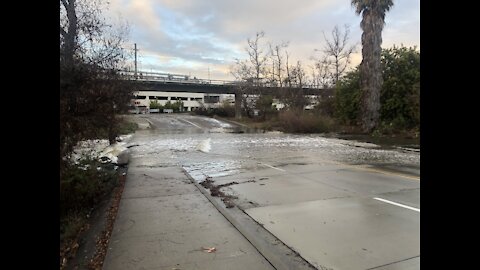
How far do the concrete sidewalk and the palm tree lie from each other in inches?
873

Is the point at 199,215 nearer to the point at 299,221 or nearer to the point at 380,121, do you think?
the point at 299,221

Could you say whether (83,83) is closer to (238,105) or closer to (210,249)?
(210,249)

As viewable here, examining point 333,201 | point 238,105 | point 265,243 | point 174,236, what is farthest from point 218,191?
point 238,105

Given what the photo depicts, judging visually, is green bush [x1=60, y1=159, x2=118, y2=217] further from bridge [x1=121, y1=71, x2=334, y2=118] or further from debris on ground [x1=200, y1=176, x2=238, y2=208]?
bridge [x1=121, y1=71, x2=334, y2=118]

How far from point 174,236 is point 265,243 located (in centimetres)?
130

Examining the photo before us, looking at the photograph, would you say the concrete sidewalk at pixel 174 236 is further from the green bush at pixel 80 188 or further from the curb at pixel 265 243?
the green bush at pixel 80 188

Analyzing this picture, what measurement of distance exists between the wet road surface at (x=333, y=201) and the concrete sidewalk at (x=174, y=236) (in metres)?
0.74

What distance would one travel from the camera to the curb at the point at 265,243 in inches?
176

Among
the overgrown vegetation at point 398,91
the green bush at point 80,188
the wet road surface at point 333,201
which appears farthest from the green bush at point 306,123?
the green bush at point 80,188

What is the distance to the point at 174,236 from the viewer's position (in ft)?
17.9
